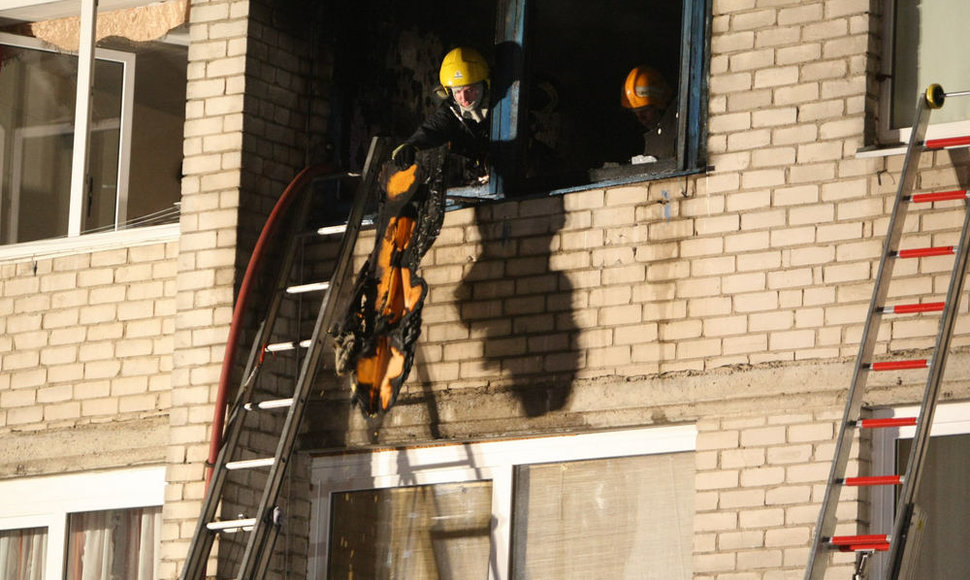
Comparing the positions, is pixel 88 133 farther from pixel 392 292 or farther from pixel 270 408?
pixel 392 292

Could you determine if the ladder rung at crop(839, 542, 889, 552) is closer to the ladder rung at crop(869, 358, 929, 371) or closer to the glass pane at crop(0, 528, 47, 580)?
the ladder rung at crop(869, 358, 929, 371)

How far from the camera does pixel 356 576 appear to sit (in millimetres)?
9203

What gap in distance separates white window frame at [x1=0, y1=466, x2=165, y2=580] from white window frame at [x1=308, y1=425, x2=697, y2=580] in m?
0.89

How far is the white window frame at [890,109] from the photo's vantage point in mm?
8266

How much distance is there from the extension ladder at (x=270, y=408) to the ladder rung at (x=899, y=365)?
2.52m

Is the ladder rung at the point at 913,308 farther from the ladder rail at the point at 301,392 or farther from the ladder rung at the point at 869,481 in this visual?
the ladder rail at the point at 301,392

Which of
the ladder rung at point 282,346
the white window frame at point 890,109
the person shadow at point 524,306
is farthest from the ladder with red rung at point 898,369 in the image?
the ladder rung at point 282,346

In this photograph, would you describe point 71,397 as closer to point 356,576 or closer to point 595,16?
point 356,576

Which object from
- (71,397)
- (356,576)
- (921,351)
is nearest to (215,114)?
(71,397)

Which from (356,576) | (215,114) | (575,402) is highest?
(215,114)

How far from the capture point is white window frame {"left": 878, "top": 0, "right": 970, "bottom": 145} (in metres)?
8.27

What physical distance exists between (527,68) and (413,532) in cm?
230

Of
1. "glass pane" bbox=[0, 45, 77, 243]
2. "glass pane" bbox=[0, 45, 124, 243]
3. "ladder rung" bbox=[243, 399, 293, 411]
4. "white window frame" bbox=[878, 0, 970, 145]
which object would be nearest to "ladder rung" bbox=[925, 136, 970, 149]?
"white window frame" bbox=[878, 0, 970, 145]

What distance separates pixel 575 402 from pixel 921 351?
1596mm
